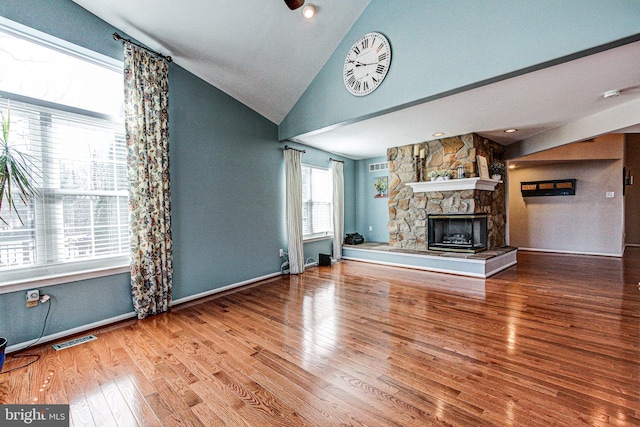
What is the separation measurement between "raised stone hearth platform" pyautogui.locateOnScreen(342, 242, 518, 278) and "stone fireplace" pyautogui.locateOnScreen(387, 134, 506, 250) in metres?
0.38

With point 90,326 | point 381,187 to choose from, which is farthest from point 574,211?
point 90,326

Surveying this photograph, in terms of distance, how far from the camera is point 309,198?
592 centimetres

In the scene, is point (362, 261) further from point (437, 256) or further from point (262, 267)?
point (262, 267)

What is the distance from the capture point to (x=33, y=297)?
101 inches

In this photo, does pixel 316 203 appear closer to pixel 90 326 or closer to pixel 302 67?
pixel 302 67

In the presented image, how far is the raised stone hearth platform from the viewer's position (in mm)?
4703

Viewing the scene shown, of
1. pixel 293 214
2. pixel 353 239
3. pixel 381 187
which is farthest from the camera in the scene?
pixel 381 187

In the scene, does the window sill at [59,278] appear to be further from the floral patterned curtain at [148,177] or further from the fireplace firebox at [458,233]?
the fireplace firebox at [458,233]

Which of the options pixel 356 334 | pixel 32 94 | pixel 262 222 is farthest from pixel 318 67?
pixel 356 334

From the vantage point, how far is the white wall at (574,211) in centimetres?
626

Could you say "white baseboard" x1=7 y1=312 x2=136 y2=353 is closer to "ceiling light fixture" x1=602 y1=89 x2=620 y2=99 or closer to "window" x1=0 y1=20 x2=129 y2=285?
"window" x1=0 y1=20 x2=129 y2=285

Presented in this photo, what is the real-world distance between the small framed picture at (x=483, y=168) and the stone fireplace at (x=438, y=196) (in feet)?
0.27

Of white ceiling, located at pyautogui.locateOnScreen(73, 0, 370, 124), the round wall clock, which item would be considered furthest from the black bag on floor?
the round wall clock

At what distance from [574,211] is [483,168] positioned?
3508 mm
